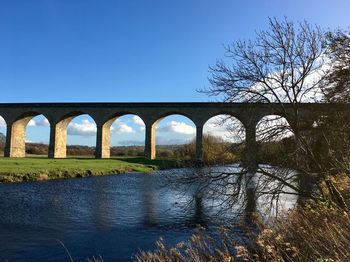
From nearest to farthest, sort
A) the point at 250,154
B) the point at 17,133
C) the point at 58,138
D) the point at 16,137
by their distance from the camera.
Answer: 1. the point at 250,154
2. the point at 58,138
3. the point at 16,137
4. the point at 17,133

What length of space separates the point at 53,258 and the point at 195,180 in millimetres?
3262

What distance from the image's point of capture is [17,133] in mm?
43469

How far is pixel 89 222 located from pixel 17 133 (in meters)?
36.3

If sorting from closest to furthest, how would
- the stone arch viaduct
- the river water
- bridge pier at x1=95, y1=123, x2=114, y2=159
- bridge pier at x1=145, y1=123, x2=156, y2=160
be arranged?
1. the river water
2. the stone arch viaduct
3. bridge pier at x1=145, y1=123, x2=156, y2=160
4. bridge pier at x1=95, y1=123, x2=114, y2=159

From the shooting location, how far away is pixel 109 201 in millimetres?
14328

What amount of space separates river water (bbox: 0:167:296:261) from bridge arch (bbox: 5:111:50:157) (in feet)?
90.1

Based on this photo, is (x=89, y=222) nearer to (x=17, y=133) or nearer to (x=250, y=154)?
(x=250, y=154)

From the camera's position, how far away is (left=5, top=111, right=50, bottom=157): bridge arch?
4231 cm

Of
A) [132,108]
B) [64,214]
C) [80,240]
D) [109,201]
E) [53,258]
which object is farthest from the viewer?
[132,108]

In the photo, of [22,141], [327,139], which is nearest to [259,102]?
[327,139]

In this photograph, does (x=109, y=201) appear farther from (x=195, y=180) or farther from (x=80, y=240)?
(x=195, y=180)

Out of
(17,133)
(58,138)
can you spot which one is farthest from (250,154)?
(17,133)

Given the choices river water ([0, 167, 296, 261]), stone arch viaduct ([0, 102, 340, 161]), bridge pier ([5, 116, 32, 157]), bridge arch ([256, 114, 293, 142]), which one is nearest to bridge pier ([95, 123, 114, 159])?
stone arch viaduct ([0, 102, 340, 161])

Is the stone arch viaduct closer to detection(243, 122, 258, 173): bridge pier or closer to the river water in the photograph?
the river water
